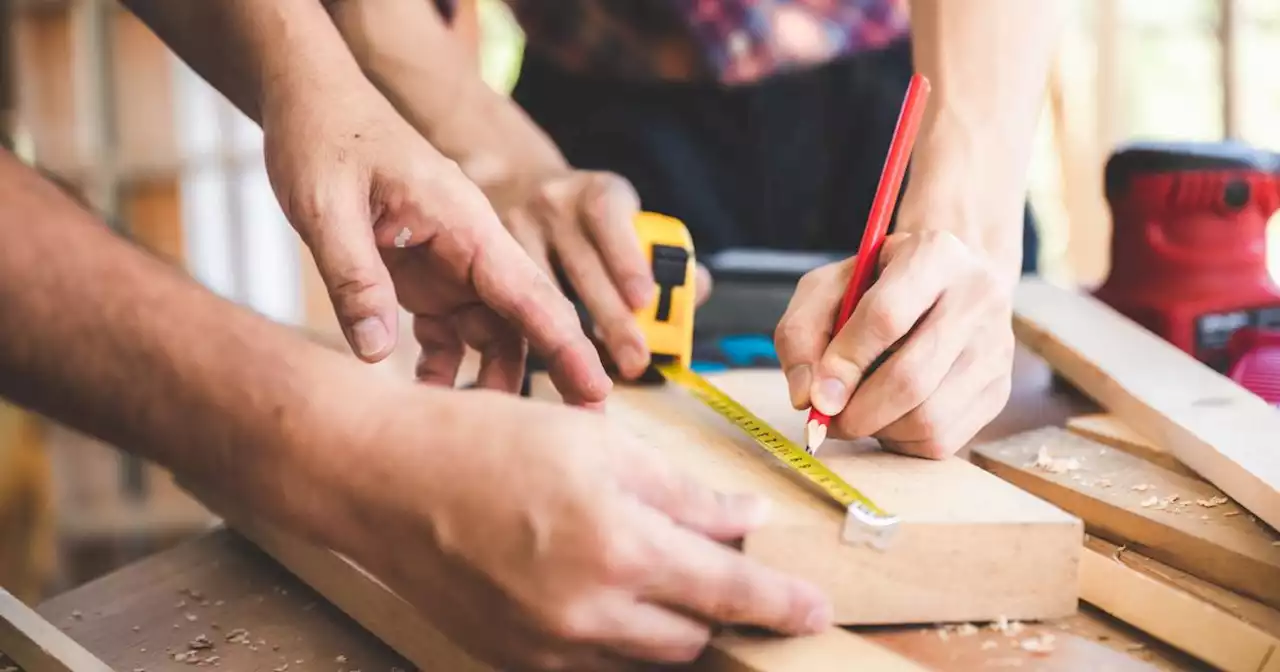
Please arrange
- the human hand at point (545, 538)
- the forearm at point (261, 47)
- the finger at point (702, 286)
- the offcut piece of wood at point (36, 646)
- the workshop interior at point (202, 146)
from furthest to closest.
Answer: the workshop interior at point (202, 146), the finger at point (702, 286), the forearm at point (261, 47), the offcut piece of wood at point (36, 646), the human hand at point (545, 538)

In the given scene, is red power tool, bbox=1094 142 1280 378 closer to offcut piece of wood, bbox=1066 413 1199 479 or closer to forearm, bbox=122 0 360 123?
offcut piece of wood, bbox=1066 413 1199 479

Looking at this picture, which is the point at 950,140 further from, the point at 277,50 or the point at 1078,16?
the point at 1078,16

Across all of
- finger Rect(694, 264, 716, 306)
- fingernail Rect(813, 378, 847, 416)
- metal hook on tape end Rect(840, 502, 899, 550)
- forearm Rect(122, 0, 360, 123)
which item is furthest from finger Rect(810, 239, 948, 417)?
forearm Rect(122, 0, 360, 123)

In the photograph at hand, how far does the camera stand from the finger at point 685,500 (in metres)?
0.54

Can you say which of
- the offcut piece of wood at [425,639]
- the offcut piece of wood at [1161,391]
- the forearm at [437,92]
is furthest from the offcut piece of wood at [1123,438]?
the forearm at [437,92]

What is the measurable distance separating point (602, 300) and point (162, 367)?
1.37ft

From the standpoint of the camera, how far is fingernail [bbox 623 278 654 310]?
92 cm

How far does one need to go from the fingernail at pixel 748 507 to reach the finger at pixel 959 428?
0.18m

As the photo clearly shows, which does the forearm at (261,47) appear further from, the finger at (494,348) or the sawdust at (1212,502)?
the sawdust at (1212,502)

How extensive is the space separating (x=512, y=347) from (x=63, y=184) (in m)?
0.37

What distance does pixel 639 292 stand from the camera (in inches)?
36.0

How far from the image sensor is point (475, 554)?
519 mm

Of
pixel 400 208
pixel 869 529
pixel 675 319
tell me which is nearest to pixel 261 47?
pixel 400 208

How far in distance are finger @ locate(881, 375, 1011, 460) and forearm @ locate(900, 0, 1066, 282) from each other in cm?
14
